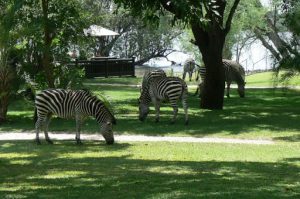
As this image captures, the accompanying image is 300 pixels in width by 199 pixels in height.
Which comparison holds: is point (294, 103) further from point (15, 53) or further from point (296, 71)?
point (15, 53)

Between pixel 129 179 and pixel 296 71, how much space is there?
13507 millimetres

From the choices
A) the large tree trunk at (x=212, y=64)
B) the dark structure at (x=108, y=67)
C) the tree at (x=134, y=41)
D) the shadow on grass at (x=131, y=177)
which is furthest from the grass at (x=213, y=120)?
the tree at (x=134, y=41)

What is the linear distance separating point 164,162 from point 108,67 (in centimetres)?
3113

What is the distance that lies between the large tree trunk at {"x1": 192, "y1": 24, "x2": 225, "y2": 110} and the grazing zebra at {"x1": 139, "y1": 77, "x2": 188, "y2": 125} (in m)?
3.61

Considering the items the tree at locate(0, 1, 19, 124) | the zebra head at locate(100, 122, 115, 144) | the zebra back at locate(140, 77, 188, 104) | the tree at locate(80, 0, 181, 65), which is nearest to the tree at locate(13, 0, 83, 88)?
the tree at locate(0, 1, 19, 124)

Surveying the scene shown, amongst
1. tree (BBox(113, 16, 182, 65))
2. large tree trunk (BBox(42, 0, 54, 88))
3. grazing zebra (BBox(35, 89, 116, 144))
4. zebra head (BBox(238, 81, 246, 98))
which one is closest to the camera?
grazing zebra (BBox(35, 89, 116, 144))

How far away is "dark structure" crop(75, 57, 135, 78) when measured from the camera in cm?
→ 4203

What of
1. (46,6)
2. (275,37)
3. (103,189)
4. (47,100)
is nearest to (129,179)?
(103,189)

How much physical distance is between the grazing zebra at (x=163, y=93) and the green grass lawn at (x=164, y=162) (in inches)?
20.4

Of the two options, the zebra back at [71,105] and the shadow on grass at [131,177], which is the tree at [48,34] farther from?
the shadow on grass at [131,177]

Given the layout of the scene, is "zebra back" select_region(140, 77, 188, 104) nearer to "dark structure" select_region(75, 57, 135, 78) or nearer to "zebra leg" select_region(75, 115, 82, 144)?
"zebra leg" select_region(75, 115, 82, 144)

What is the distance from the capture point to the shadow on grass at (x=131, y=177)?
337 inches

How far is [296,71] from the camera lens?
2214 cm

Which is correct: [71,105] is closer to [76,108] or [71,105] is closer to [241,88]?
[76,108]
